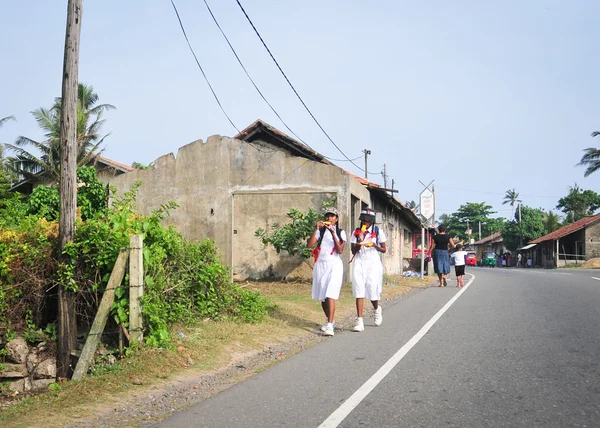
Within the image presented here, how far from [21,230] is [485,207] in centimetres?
10474

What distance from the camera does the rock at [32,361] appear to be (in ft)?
26.3

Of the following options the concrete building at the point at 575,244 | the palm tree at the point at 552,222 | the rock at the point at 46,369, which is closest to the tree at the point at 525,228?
the palm tree at the point at 552,222

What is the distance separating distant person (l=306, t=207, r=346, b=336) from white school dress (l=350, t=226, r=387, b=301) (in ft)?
1.59

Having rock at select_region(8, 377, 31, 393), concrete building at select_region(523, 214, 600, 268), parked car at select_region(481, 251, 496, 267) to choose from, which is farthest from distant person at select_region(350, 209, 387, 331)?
parked car at select_region(481, 251, 496, 267)

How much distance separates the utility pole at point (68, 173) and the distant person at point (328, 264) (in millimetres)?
3416

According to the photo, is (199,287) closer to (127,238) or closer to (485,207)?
(127,238)

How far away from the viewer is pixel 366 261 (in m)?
9.91

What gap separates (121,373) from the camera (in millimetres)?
6535

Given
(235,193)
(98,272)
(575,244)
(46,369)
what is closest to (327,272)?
(98,272)

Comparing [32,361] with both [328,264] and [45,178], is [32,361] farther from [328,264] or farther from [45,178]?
[45,178]

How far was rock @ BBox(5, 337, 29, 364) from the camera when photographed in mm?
8062

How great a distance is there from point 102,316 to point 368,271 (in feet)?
14.0

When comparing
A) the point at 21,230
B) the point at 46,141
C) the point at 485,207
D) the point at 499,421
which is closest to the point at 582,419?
the point at 499,421

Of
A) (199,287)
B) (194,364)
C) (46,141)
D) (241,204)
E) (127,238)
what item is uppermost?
(46,141)
